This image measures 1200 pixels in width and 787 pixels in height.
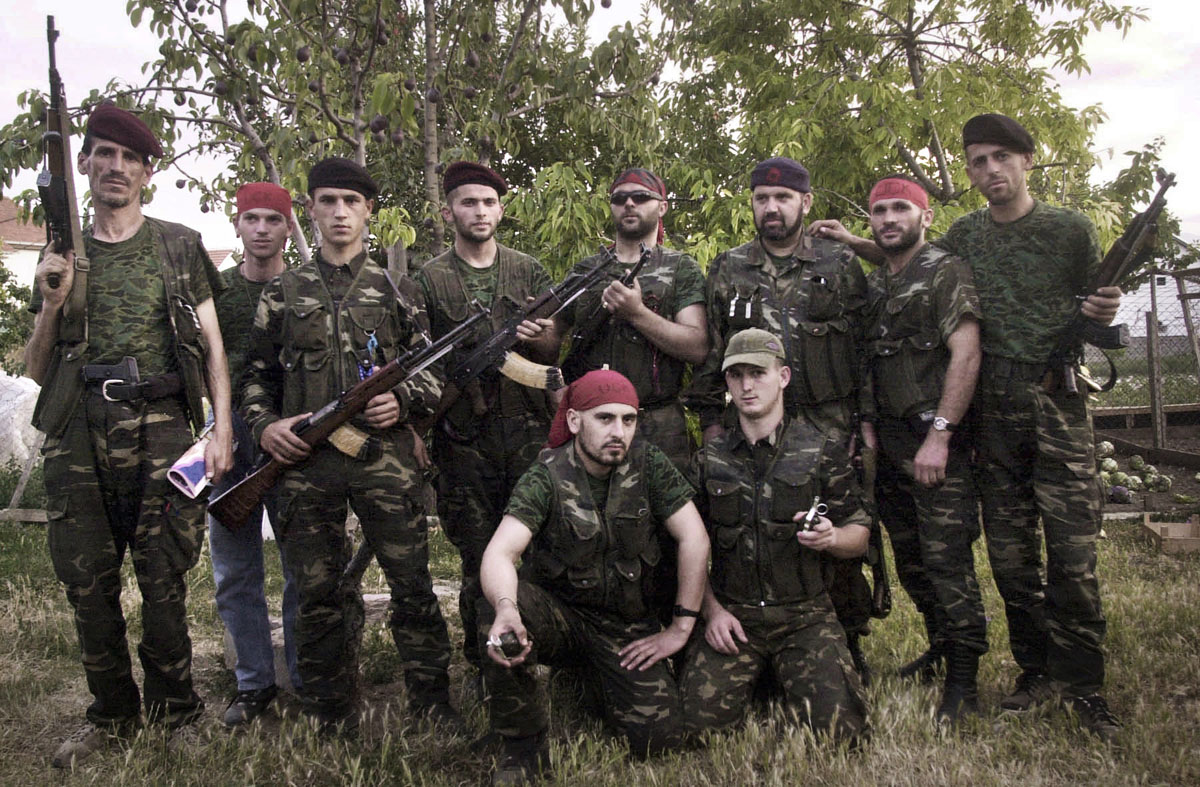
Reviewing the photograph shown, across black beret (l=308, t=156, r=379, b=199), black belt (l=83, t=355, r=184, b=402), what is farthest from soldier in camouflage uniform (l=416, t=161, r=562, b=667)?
black belt (l=83, t=355, r=184, b=402)

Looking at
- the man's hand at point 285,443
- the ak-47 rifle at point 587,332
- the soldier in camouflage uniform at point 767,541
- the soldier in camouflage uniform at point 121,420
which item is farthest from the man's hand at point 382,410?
the soldier in camouflage uniform at point 767,541

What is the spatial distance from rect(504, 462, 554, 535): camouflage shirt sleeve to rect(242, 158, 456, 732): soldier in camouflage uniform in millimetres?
583

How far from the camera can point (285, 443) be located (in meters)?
3.92

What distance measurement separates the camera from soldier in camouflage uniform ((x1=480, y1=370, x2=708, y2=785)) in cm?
373

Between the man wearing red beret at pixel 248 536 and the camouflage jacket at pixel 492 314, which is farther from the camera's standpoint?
the camouflage jacket at pixel 492 314

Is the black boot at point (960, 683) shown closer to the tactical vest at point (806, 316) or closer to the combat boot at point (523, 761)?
the tactical vest at point (806, 316)

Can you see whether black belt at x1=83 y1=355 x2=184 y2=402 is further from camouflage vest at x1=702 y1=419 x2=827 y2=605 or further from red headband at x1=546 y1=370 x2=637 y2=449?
camouflage vest at x1=702 y1=419 x2=827 y2=605

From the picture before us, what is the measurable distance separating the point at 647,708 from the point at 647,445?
1.13 m

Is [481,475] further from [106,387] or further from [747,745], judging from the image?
[747,745]

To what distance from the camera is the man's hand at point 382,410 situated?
3988 mm

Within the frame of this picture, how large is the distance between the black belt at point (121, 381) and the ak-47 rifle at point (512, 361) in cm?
124

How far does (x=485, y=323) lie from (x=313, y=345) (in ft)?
2.91


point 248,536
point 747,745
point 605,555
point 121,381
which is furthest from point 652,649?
point 121,381

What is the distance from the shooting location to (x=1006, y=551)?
4125mm
